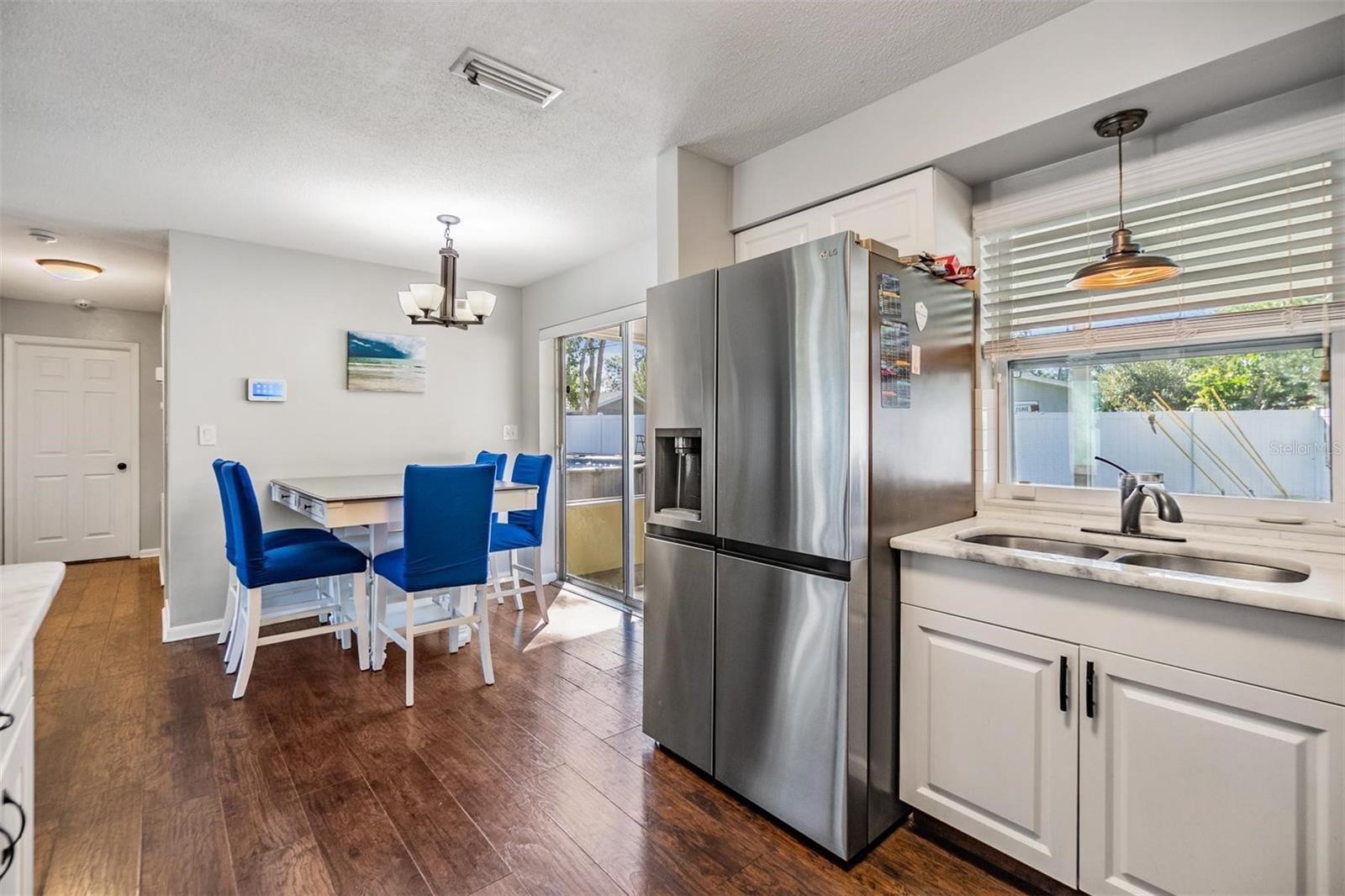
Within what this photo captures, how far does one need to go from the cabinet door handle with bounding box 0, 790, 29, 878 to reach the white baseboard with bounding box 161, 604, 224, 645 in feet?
9.52

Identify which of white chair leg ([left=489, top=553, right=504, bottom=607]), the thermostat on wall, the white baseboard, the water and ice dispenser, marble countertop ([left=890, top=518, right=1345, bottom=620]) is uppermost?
the thermostat on wall

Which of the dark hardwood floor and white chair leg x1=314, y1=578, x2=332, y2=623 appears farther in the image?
white chair leg x1=314, y1=578, x2=332, y2=623

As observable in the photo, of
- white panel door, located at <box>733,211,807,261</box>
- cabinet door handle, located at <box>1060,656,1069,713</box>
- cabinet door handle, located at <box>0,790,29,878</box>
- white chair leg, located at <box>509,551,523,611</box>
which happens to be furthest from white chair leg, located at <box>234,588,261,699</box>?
cabinet door handle, located at <box>1060,656,1069,713</box>

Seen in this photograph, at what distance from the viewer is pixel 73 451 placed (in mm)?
5516

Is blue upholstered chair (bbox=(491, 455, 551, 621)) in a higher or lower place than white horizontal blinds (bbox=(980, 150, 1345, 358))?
lower

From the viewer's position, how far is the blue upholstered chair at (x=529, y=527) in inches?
148

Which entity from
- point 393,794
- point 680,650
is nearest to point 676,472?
point 680,650

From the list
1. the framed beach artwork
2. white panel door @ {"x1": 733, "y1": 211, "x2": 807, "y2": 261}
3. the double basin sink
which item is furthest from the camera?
the framed beach artwork

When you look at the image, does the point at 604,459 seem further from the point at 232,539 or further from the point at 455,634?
the point at 232,539

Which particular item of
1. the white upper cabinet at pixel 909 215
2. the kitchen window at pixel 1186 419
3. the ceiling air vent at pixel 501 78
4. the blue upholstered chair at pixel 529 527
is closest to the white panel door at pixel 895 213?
the white upper cabinet at pixel 909 215

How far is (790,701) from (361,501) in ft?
7.13

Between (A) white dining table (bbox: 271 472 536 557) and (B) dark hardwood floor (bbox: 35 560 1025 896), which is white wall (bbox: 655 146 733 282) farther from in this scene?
(B) dark hardwood floor (bbox: 35 560 1025 896)

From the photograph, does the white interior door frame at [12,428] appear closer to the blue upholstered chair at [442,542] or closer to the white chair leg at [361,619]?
the white chair leg at [361,619]

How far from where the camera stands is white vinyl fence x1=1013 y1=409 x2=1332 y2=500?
67.3 inches
